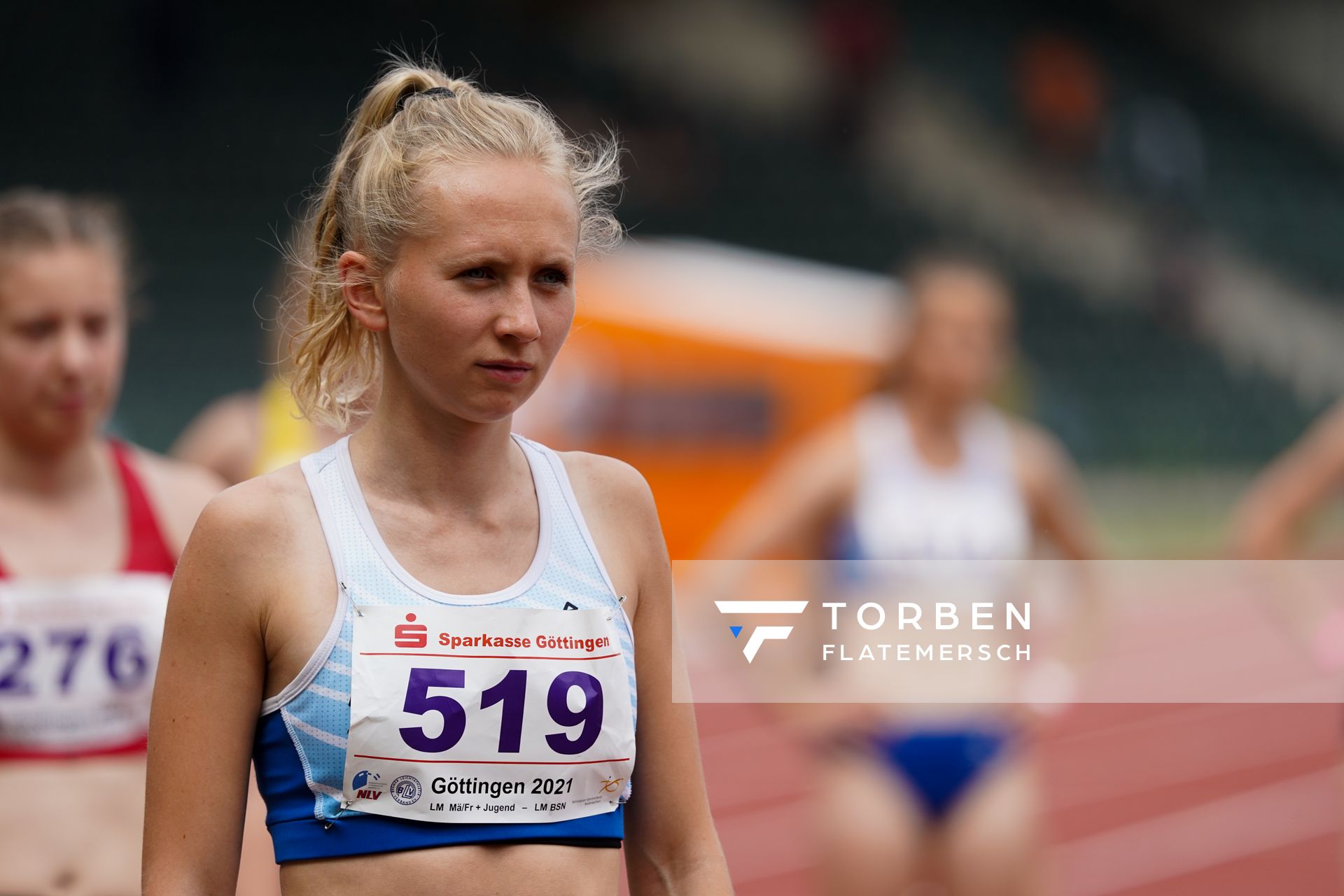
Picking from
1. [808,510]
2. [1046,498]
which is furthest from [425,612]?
[1046,498]

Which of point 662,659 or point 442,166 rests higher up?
point 442,166

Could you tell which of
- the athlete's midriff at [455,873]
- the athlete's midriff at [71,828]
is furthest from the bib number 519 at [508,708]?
the athlete's midriff at [71,828]

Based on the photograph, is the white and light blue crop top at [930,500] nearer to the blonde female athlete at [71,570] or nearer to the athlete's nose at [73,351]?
the blonde female athlete at [71,570]

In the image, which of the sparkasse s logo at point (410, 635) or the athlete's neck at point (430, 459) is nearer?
the sparkasse s logo at point (410, 635)

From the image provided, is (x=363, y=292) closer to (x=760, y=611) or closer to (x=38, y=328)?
(x=38, y=328)

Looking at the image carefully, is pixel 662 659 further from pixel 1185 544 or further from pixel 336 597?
pixel 1185 544

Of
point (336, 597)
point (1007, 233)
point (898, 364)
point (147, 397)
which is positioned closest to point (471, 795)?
point (336, 597)

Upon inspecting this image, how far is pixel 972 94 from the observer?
770 inches

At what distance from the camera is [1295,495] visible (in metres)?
4.21

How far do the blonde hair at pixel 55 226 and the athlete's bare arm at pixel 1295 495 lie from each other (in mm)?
2946

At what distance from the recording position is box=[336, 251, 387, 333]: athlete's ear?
159 cm

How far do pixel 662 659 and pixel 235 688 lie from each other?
45 cm

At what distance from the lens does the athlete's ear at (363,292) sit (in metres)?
1.59

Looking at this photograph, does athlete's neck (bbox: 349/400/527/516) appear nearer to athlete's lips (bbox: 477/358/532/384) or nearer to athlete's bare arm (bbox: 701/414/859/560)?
athlete's lips (bbox: 477/358/532/384)
